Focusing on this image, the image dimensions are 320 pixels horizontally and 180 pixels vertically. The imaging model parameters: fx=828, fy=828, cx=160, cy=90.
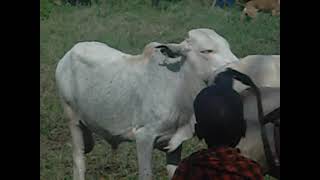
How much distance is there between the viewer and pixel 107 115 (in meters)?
3.27

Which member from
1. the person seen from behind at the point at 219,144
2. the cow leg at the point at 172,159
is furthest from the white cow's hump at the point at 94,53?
the person seen from behind at the point at 219,144

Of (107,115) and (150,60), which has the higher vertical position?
(150,60)

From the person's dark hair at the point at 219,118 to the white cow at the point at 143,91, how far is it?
0.72 metres

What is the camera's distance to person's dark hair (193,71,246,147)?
225 cm

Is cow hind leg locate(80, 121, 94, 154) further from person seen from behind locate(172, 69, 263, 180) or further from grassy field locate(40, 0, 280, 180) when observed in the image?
person seen from behind locate(172, 69, 263, 180)

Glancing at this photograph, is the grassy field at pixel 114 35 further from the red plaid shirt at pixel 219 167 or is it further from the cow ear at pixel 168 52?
the red plaid shirt at pixel 219 167

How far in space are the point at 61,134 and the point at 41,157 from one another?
13 cm

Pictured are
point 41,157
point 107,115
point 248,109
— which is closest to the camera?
point 248,109

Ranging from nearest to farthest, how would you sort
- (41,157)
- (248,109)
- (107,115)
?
1. (248,109)
2. (107,115)
3. (41,157)

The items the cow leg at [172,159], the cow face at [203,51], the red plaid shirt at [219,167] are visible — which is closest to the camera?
the red plaid shirt at [219,167]

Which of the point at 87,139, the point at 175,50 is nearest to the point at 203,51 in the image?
the point at 175,50

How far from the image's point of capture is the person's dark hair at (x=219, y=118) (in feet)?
7.39
